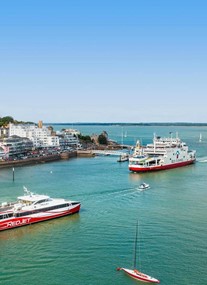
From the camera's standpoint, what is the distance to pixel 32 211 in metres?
18.1

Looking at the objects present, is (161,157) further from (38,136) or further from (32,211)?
(38,136)

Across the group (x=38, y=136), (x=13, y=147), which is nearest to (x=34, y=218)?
(x=13, y=147)

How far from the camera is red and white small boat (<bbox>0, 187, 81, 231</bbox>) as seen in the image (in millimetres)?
17297

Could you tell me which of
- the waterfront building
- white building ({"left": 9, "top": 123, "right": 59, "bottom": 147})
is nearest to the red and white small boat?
the waterfront building

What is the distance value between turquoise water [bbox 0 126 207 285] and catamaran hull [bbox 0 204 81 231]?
0.29 m

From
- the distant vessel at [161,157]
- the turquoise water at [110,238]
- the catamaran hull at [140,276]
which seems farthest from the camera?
the distant vessel at [161,157]

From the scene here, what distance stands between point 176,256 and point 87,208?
771 cm

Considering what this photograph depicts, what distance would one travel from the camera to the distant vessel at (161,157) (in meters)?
35.7

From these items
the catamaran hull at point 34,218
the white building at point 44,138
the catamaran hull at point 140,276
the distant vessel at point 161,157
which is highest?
the white building at point 44,138

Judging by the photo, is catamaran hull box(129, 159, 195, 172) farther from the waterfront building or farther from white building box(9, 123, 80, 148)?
white building box(9, 123, 80, 148)

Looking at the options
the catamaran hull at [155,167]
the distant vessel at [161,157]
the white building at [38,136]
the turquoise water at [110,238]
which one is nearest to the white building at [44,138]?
the white building at [38,136]

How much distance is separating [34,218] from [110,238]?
433cm

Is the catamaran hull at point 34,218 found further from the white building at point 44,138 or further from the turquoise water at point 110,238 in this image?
the white building at point 44,138

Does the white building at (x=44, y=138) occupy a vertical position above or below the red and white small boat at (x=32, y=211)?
above
